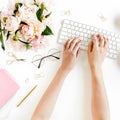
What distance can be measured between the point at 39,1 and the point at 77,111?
0.42 meters

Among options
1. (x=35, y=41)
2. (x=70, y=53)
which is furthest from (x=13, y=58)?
(x=70, y=53)

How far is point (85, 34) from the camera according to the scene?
1.16 metres

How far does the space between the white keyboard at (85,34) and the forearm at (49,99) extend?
14cm

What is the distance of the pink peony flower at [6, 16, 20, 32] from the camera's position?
42.3 inches

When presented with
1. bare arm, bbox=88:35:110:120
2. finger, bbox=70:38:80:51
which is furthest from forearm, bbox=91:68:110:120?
finger, bbox=70:38:80:51

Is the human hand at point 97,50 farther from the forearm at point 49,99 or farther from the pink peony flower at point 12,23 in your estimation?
the pink peony flower at point 12,23

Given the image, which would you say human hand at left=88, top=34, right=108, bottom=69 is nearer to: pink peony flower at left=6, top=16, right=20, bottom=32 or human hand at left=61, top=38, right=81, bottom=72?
human hand at left=61, top=38, right=81, bottom=72

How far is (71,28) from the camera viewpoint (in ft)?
3.77

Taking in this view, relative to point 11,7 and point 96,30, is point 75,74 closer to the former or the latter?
point 96,30

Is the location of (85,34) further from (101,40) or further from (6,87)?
(6,87)

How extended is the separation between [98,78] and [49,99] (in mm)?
196

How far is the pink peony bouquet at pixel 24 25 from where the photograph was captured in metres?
1.08

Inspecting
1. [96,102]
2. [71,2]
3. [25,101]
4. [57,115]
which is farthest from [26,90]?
[71,2]

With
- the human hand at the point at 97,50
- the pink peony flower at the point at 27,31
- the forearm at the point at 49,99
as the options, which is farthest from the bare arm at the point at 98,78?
the pink peony flower at the point at 27,31
